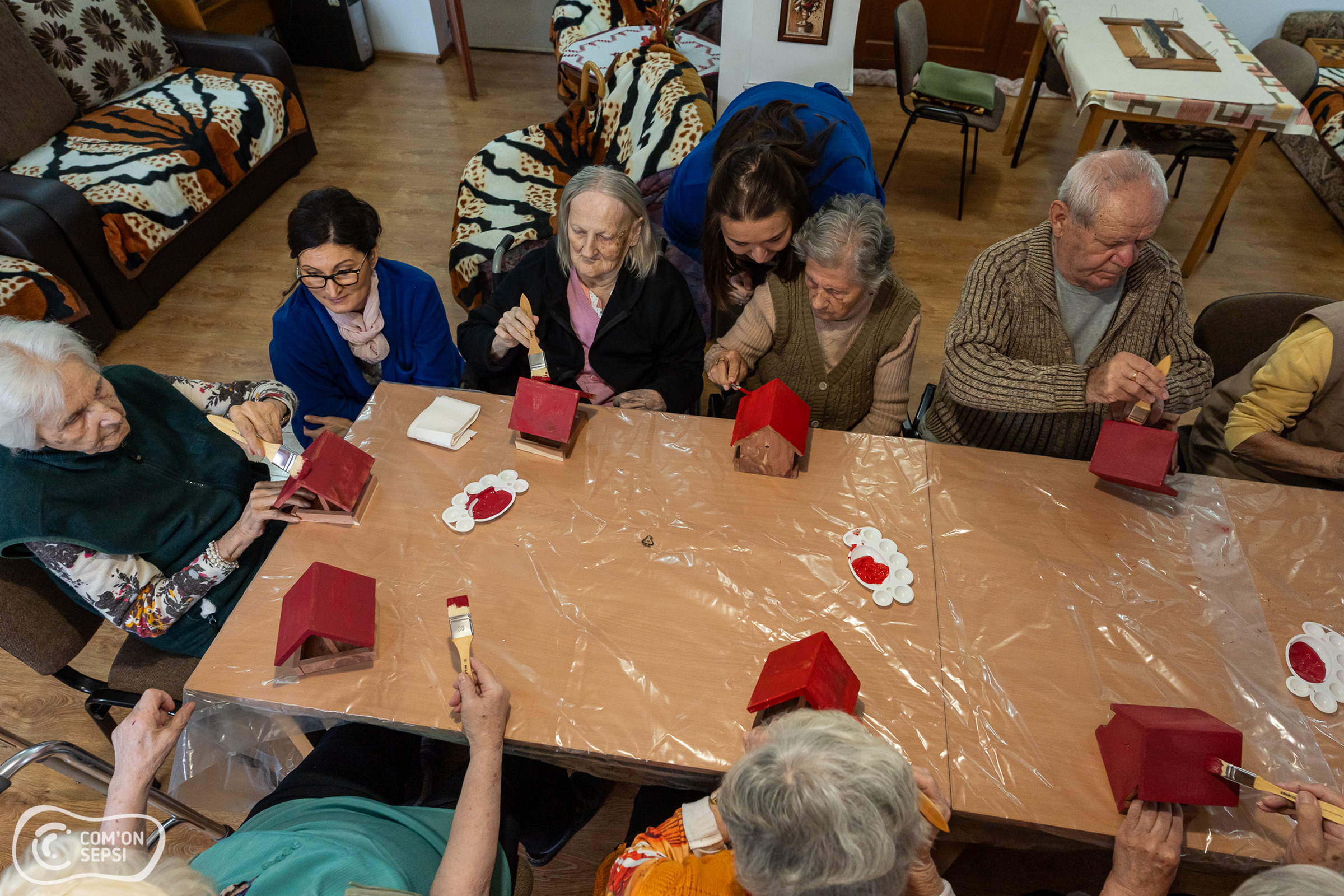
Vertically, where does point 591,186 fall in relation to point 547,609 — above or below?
above

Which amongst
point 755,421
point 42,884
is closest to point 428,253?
point 755,421

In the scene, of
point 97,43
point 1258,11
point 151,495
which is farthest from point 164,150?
point 1258,11

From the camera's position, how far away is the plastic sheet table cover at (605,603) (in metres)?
1.31

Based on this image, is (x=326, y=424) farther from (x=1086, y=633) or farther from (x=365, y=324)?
(x=1086, y=633)

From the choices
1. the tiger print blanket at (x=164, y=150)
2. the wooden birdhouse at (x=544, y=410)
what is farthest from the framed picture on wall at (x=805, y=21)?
the tiger print blanket at (x=164, y=150)

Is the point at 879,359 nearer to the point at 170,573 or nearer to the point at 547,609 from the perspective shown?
the point at 547,609

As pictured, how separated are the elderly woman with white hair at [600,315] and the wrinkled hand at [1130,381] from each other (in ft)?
3.47

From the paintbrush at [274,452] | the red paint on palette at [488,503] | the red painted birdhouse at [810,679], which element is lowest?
the red paint on palette at [488,503]

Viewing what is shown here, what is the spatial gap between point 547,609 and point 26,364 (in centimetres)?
105

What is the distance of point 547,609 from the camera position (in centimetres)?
145

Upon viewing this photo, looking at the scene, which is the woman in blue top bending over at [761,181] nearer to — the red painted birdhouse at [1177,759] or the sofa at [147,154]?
the red painted birdhouse at [1177,759]

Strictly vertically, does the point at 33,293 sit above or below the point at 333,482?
below

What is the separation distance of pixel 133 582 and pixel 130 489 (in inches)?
7.5

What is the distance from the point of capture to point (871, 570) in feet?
4.96
